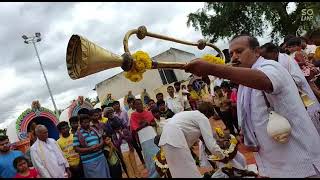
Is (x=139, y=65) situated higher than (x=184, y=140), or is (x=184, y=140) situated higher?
(x=139, y=65)

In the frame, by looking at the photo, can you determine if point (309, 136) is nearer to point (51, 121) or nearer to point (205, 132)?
point (205, 132)

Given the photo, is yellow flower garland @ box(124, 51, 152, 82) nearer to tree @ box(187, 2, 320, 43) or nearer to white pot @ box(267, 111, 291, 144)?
white pot @ box(267, 111, 291, 144)

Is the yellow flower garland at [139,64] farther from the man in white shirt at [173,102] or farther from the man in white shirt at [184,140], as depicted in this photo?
the man in white shirt at [173,102]

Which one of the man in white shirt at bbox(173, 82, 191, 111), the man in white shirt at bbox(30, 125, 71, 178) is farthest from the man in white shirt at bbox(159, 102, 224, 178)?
the man in white shirt at bbox(173, 82, 191, 111)

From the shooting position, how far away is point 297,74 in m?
3.89

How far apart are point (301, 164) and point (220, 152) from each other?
7.17 ft

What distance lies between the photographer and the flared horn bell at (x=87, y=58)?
282cm

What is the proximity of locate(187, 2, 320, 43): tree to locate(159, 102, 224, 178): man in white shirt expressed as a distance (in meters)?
17.3

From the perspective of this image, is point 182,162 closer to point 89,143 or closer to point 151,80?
point 89,143

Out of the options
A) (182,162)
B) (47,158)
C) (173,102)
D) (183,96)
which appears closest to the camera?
(182,162)

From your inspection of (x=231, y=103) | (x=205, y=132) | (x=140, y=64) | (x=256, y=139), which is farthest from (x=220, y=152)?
(x=231, y=103)

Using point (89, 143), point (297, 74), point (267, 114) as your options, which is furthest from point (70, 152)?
point (267, 114)

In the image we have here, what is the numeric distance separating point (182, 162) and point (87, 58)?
8.45 ft

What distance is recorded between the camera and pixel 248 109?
306 cm
